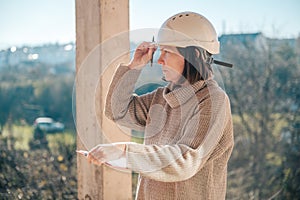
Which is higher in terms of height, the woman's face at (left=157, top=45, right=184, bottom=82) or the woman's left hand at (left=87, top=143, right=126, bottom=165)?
the woman's face at (left=157, top=45, right=184, bottom=82)

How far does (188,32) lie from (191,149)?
309 millimetres

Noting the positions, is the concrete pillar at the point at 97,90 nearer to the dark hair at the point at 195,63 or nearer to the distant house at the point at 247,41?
the dark hair at the point at 195,63

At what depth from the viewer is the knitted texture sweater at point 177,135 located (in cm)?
126

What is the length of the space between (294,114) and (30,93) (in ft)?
5.47

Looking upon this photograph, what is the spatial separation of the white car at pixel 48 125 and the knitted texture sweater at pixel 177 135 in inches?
71.9

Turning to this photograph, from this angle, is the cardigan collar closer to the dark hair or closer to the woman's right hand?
the dark hair

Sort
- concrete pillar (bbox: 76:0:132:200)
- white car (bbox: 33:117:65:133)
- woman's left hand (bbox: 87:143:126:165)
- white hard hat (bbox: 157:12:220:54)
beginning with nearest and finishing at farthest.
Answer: woman's left hand (bbox: 87:143:126:165) → white hard hat (bbox: 157:12:220:54) → concrete pillar (bbox: 76:0:132:200) → white car (bbox: 33:117:65:133)

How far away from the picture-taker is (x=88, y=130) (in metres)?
1.94

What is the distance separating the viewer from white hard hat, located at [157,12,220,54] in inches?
54.9

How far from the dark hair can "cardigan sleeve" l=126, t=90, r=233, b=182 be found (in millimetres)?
81

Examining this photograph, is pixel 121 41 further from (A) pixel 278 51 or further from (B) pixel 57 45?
(A) pixel 278 51

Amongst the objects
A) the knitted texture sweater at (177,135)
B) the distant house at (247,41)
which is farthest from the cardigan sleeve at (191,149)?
the distant house at (247,41)

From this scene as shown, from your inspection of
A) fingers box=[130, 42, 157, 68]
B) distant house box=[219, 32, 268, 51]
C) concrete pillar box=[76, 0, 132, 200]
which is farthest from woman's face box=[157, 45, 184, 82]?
distant house box=[219, 32, 268, 51]

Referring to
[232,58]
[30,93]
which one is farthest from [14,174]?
[232,58]
